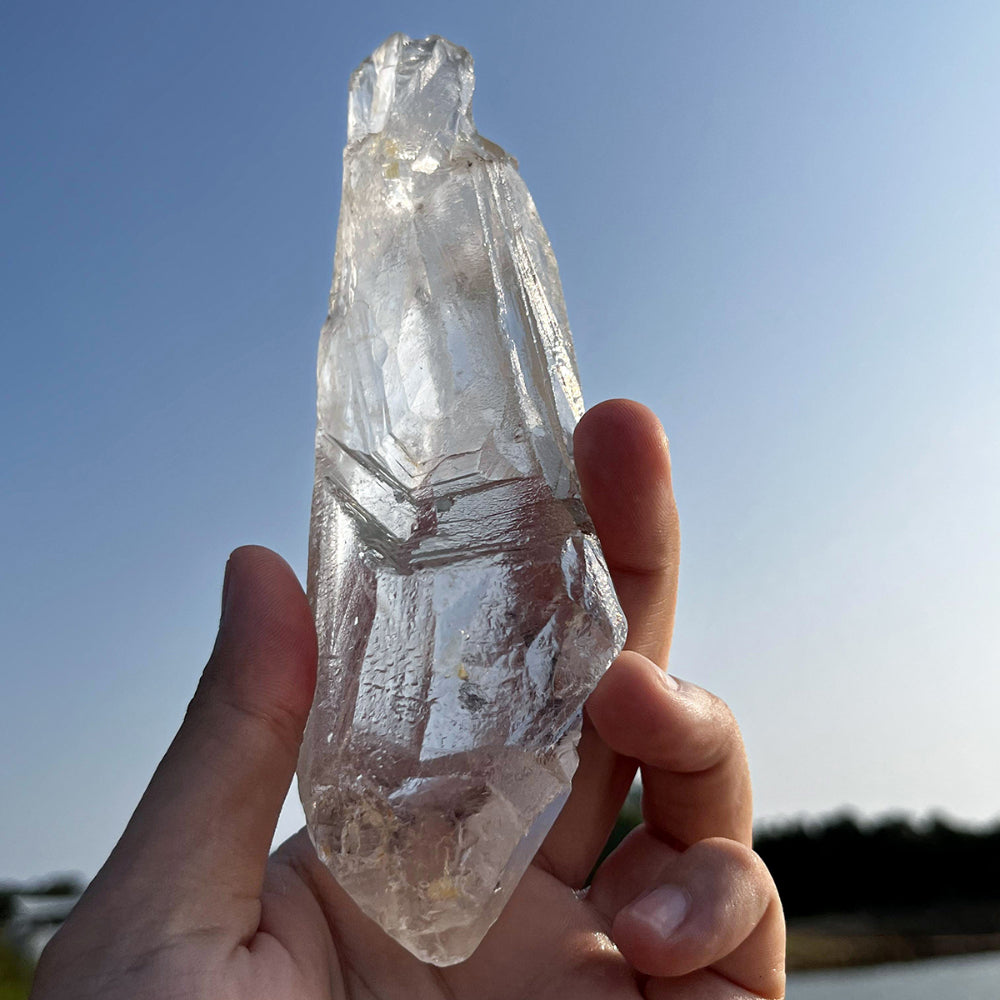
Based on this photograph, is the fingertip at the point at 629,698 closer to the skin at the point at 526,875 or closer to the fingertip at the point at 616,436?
the skin at the point at 526,875

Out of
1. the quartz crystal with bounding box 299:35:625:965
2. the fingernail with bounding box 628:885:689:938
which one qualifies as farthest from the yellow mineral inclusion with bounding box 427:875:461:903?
the fingernail with bounding box 628:885:689:938

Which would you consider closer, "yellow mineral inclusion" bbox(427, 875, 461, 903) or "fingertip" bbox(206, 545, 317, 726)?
"yellow mineral inclusion" bbox(427, 875, 461, 903)

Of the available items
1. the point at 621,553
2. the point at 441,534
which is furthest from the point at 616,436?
the point at 441,534

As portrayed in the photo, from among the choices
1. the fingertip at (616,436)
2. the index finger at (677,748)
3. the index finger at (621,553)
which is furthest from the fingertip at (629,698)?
the fingertip at (616,436)

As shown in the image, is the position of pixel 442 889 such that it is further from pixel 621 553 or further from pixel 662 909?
pixel 621 553

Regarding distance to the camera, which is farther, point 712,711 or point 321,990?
point 712,711

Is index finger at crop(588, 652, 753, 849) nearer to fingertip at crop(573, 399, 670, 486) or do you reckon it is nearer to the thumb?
fingertip at crop(573, 399, 670, 486)


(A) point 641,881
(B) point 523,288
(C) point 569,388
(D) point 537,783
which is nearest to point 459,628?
(D) point 537,783

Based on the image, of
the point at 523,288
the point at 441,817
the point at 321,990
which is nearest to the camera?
the point at 441,817

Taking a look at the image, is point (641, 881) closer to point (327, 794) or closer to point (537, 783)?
point (537, 783)
